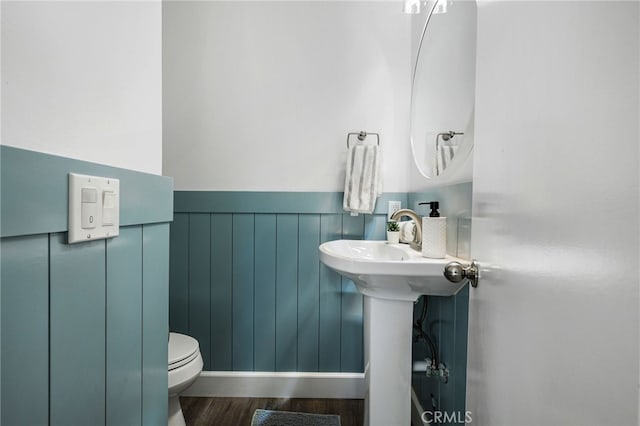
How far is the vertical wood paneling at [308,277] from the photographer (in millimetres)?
1732

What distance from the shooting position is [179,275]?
1750 millimetres

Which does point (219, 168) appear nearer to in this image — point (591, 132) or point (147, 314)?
point (147, 314)

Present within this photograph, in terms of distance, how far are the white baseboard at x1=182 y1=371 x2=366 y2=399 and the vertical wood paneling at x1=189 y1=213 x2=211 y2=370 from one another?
0.36 feet

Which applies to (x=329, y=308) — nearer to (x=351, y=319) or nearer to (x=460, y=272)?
(x=351, y=319)

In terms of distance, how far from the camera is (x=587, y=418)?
361 millimetres

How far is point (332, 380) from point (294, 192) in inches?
40.3

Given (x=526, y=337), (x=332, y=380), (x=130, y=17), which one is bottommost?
(x=332, y=380)

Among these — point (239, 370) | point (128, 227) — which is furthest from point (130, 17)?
point (239, 370)

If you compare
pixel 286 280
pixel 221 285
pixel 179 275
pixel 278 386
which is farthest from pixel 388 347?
pixel 179 275

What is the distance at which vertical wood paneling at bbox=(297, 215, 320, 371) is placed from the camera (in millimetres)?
1732

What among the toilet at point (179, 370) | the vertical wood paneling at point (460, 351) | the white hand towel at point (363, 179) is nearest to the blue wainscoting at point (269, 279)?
the white hand towel at point (363, 179)

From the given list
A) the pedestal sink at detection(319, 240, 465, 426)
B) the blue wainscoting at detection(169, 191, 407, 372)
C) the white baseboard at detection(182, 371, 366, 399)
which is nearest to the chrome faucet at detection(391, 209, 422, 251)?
the pedestal sink at detection(319, 240, 465, 426)

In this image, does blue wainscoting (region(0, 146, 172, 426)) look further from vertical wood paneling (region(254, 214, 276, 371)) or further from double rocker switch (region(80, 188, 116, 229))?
vertical wood paneling (region(254, 214, 276, 371))

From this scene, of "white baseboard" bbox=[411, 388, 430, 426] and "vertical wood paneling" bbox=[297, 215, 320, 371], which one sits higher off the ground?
"vertical wood paneling" bbox=[297, 215, 320, 371]
